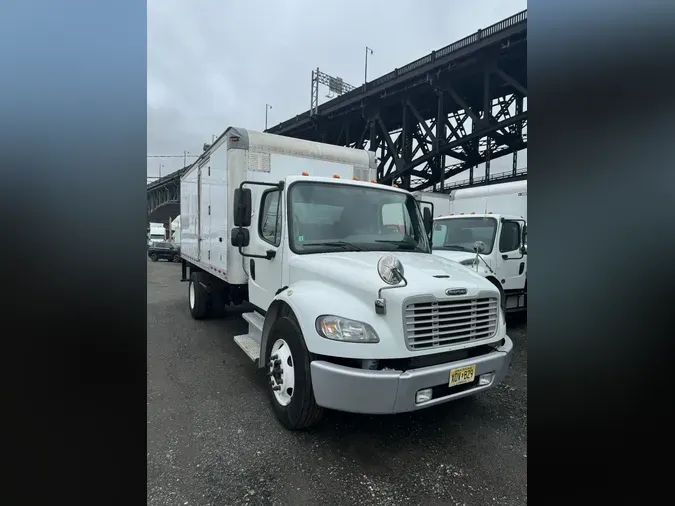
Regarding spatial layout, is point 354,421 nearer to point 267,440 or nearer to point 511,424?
point 267,440

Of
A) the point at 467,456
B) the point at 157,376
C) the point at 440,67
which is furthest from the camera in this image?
the point at 440,67

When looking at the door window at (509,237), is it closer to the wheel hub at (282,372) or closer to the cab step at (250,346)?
the cab step at (250,346)

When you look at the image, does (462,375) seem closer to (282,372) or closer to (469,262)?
(282,372)

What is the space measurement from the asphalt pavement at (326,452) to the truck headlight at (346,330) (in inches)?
37.3

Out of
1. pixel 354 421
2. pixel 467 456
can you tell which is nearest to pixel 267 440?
pixel 354 421

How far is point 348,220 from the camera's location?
154 inches

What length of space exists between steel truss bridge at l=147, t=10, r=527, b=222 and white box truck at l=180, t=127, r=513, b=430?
17.1m

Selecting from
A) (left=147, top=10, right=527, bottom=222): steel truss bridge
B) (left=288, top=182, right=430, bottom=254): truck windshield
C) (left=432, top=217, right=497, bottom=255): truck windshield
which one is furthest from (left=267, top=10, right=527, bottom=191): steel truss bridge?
(left=288, top=182, right=430, bottom=254): truck windshield

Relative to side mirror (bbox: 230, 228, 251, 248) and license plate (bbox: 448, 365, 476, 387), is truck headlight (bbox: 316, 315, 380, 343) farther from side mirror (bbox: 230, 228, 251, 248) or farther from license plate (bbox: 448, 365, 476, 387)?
side mirror (bbox: 230, 228, 251, 248)

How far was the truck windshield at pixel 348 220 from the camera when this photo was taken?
12.2ft

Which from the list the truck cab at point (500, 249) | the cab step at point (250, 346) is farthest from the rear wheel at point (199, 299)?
the truck cab at point (500, 249)
